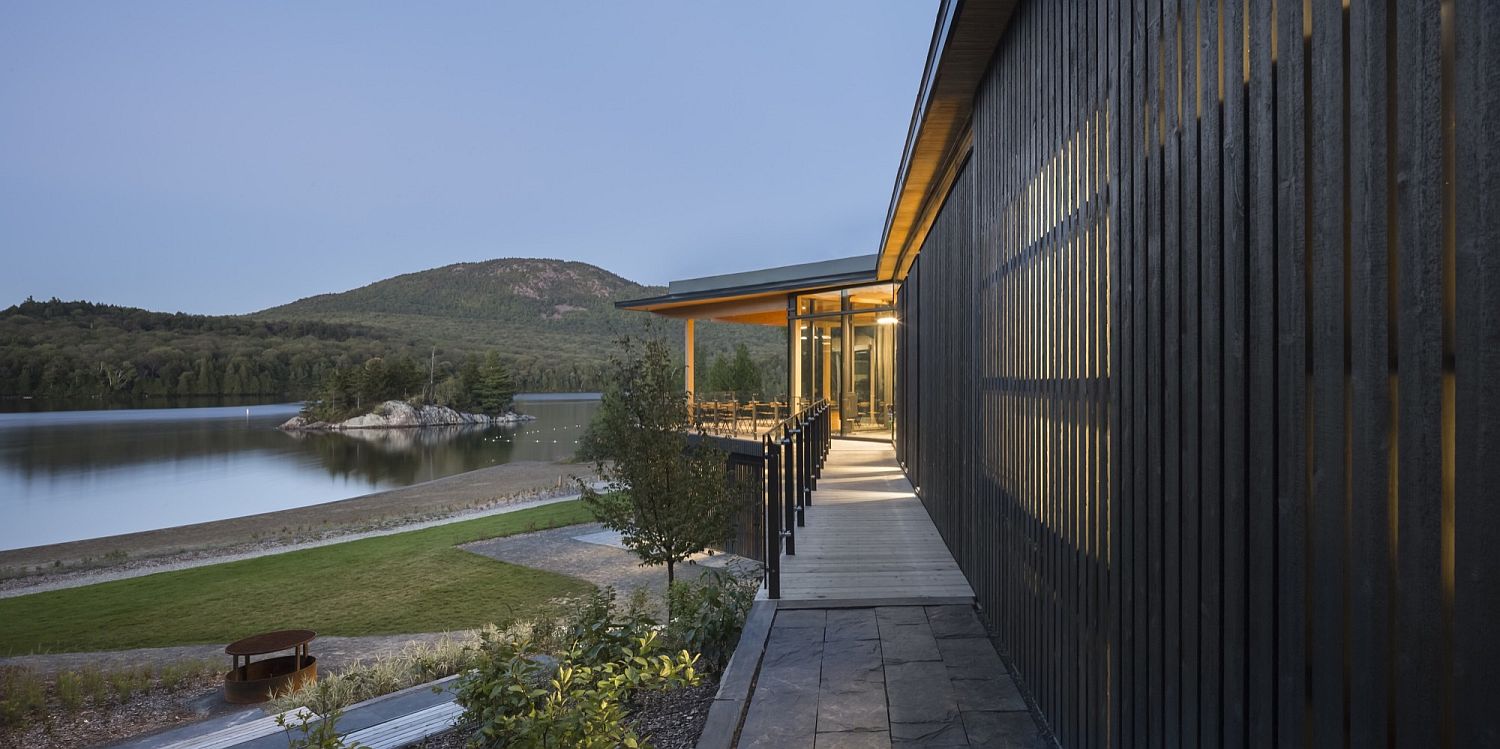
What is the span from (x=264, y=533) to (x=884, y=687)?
3121 centimetres

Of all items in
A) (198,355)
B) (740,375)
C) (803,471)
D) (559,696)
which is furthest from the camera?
(198,355)

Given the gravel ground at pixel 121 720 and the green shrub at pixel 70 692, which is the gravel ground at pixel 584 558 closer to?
the gravel ground at pixel 121 720

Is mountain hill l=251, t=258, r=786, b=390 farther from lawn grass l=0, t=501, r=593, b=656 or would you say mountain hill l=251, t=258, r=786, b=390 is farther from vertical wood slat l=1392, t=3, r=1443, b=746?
vertical wood slat l=1392, t=3, r=1443, b=746

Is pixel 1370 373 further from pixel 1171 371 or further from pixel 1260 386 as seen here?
pixel 1171 371

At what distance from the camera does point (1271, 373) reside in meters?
1.50

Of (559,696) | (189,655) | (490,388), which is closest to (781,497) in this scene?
(559,696)

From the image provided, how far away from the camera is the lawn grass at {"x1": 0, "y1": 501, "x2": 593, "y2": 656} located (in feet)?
49.9

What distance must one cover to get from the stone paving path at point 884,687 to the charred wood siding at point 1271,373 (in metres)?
0.34

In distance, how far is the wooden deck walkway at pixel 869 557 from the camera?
17.9ft

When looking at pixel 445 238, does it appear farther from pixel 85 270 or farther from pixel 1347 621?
pixel 1347 621

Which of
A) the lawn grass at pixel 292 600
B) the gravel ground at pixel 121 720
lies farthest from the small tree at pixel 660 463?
the gravel ground at pixel 121 720

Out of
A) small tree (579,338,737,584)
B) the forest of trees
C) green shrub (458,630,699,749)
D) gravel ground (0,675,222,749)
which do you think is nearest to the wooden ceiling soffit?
small tree (579,338,737,584)

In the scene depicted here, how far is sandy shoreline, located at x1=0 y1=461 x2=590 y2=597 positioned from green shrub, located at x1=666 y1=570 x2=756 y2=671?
906 inches

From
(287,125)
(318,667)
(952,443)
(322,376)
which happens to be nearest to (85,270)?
(287,125)
